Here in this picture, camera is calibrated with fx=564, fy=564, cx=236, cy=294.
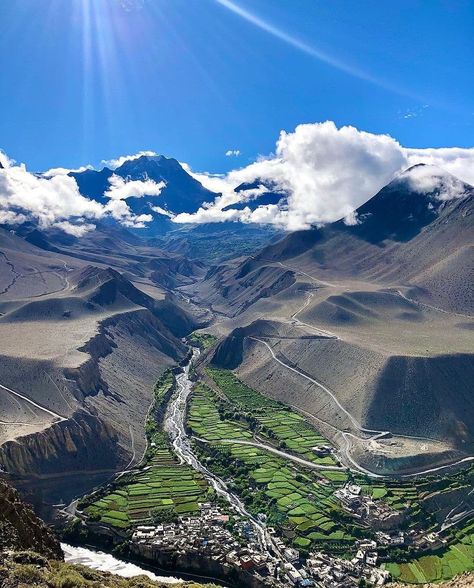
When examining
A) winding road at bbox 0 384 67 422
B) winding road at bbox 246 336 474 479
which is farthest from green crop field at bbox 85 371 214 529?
winding road at bbox 246 336 474 479

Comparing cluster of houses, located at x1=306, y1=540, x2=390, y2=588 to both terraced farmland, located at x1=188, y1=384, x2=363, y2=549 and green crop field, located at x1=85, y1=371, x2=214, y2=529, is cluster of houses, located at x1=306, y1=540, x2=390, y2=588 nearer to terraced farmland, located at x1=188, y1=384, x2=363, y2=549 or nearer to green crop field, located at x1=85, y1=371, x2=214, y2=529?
terraced farmland, located at x1=188, y1=384, x2=363, y2=549

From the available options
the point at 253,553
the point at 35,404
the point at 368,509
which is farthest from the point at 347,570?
the point at 35,404

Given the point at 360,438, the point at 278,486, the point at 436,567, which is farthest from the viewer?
the point at 360,438

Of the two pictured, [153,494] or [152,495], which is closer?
[152,495]

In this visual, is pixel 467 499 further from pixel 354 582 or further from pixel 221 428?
pixel 221 428

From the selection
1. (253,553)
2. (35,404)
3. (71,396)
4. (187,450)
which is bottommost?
(253,553)

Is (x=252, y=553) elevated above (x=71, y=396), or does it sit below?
below

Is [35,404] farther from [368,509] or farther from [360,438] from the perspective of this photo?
[368,509]

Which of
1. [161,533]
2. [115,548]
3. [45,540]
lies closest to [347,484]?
[161,533]
